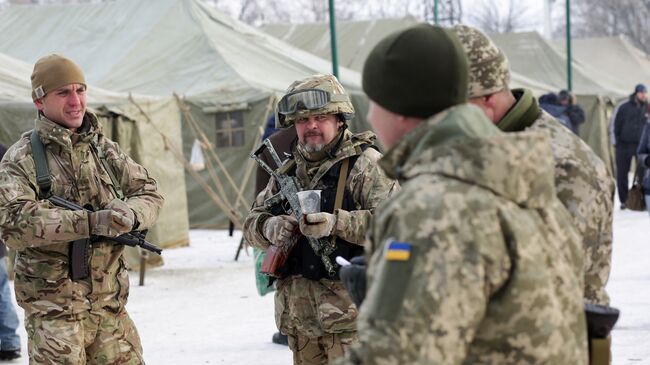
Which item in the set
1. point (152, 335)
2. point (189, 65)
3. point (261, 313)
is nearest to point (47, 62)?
point (152, 335)

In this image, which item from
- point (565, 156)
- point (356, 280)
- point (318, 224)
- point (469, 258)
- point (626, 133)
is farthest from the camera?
point (626, 133)

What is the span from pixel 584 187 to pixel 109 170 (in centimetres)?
273

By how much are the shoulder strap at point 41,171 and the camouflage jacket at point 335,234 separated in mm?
949

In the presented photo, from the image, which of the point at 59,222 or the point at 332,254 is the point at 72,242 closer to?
the point at 59,222

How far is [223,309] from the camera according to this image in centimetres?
1065

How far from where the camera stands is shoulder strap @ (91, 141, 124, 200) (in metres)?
5.53

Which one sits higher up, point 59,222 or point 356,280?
point 356,280

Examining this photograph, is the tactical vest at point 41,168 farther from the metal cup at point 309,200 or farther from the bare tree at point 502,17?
the bare tree at point 502,17

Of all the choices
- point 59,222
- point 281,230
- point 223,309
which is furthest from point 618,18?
point 59,222

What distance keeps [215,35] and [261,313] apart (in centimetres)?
956

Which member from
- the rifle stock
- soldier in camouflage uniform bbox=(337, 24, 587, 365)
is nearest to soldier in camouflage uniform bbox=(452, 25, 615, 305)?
soldier in camouflage uniform bbox=(337, 24, 587, 365)

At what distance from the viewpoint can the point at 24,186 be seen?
528 centimetres

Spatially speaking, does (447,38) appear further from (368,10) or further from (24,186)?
(368,10)

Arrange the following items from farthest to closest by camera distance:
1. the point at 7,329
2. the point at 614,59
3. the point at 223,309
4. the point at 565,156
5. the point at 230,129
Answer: the point at 614,59
the point at 230,129
the point at 223,309
the point at 7,329
the point at 565,156
